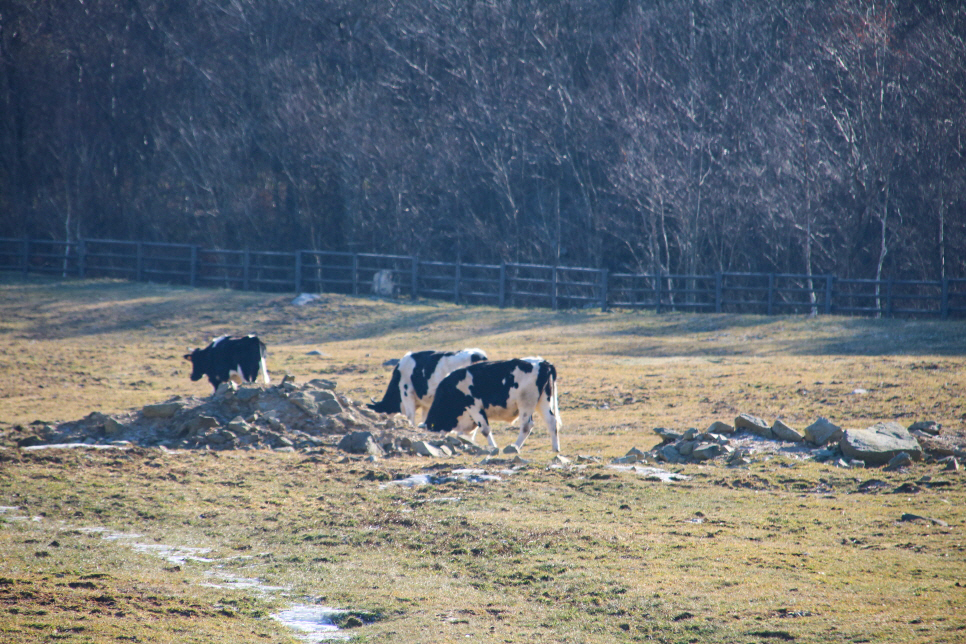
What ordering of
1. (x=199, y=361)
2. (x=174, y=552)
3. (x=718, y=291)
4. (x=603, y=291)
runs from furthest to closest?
(x=603, y=291), (x=718, y=291), (x=199, y=361), (x=174, y=552)

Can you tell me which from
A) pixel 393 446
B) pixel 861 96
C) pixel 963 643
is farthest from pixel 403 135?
pixel 963 643

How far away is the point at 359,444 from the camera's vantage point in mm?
12945

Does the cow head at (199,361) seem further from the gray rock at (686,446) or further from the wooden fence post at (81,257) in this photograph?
the wooden fence post at (81,257)

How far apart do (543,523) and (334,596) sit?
2596mm

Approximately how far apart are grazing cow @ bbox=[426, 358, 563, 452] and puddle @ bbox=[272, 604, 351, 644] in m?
7.21

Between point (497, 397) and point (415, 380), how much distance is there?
8.04 ft

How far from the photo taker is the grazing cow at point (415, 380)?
16281 mm

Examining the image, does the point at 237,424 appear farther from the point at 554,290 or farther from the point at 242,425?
the point at 554,290

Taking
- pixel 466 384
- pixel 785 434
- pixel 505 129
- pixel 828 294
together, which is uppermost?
pixel 505 129

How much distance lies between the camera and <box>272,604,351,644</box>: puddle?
6.53m

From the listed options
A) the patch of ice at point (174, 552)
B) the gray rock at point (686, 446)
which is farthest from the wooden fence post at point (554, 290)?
the patch of ice at point (174, 552)

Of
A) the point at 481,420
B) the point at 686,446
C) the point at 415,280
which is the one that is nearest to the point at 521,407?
the point at 481,420

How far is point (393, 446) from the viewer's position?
13.2 metres

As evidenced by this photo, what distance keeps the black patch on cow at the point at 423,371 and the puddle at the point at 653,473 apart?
5.12 metres
